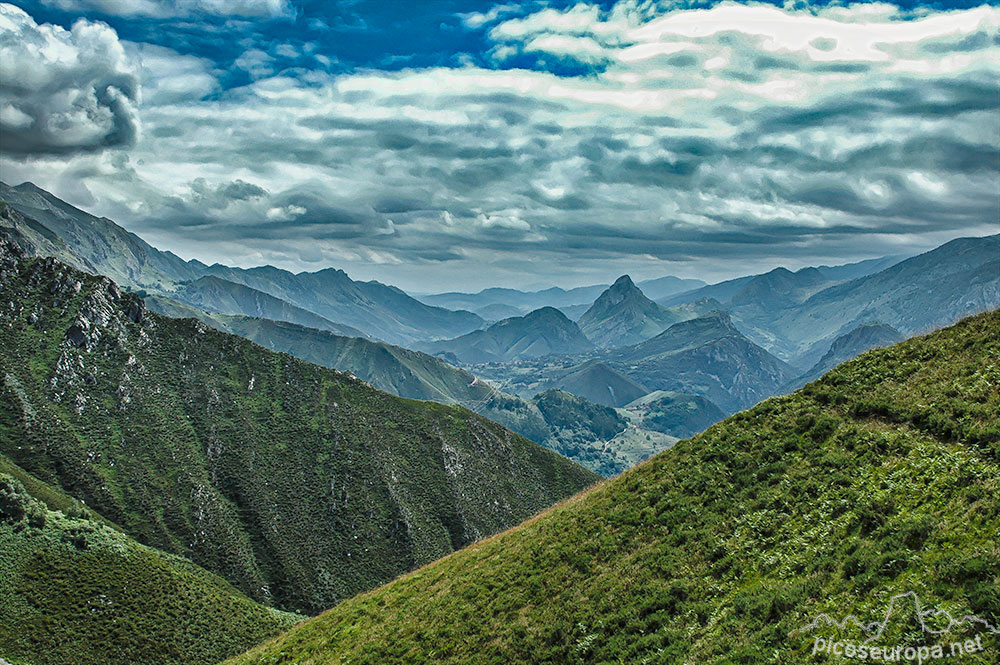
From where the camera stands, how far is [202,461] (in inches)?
6097

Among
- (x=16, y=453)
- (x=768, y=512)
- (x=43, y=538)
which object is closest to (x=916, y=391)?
(x=768, y=512)

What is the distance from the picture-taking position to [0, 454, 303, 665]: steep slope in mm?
71938

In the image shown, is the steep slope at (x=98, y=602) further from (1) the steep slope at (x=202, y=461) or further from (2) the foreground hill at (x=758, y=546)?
(2) the foreground hill at (x=758, y=546)

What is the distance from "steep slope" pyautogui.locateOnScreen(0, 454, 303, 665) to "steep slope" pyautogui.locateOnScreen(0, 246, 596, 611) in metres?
29.2

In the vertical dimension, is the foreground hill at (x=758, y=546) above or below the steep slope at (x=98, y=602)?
above

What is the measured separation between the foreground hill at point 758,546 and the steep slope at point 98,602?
46940 millimetres

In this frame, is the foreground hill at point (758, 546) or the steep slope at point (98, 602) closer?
the foreground hill at point (758, 546)

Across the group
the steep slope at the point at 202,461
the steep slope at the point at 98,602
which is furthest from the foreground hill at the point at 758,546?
the steep slope at the point at 202,461

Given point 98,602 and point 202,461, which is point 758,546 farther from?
point 202,461

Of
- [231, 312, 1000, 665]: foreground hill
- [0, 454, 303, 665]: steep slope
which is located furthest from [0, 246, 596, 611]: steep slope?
[231, 312, 1000, 665]: foreground hill

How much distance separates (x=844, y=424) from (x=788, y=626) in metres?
18.2

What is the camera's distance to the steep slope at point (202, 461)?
419ft

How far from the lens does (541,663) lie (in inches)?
1043

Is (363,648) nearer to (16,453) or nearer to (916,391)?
(916,391)
